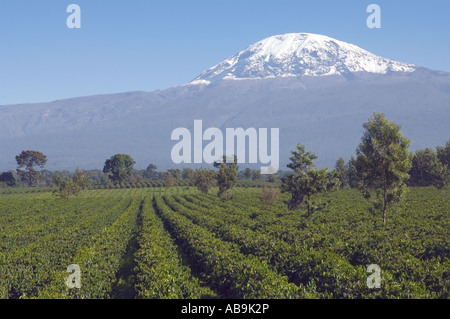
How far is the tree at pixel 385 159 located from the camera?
122ft

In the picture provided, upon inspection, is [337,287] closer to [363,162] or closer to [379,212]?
[363,162]

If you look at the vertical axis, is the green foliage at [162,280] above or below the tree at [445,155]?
below

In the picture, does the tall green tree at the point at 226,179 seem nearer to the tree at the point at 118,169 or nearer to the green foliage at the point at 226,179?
the green foliage at the point at 226,179

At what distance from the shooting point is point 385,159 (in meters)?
37.3

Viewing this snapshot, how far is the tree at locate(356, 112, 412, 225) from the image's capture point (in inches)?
1459

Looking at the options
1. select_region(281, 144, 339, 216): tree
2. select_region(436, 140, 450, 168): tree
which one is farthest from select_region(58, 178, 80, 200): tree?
Result: select_region(436, 140, 450, 168): tree

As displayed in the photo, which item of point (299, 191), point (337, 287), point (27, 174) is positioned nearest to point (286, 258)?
point (337, 287)

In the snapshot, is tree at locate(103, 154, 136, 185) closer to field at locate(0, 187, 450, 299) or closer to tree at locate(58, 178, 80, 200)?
tree at locate(58, 178, 80, 200)

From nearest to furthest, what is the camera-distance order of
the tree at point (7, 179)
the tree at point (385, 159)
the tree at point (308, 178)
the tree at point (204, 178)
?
the tree at point (385, 159), the tree at point (308, 178), the tree at point (204, 178), the tree at point (7, 179)

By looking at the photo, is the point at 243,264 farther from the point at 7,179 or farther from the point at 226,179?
the point at 7,179

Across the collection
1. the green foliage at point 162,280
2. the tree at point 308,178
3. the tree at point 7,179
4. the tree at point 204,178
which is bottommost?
the tree at point 7,179

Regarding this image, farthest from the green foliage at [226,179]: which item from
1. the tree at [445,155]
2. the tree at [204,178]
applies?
the tree at [445,155]

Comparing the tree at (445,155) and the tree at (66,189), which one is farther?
the tree at (66,189)
